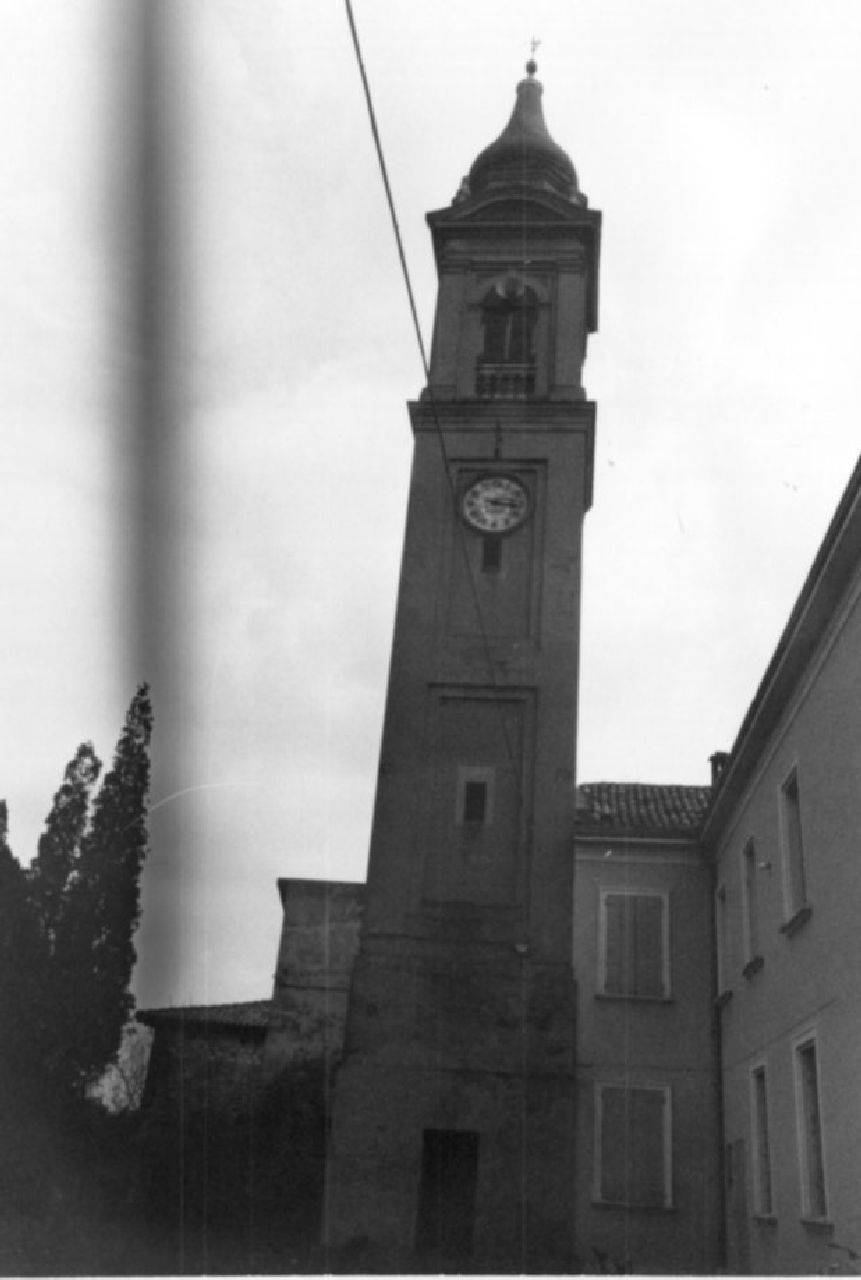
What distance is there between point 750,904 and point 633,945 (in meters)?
4.16

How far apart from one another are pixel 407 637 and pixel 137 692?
36.7ft

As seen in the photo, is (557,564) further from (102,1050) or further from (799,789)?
(102,1050)

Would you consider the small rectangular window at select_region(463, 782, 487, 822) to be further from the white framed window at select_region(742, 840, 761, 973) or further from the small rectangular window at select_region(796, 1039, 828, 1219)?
the small rectangular window at select_region(796, 1039, 828, 1219)

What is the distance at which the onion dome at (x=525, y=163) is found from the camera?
1087 inches

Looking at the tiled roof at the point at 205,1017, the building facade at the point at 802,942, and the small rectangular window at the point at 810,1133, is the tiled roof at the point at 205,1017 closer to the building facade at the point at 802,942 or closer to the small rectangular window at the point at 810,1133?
the building facade at the point at 802,942

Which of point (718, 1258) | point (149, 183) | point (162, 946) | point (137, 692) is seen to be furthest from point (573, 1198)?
point (149, 183)

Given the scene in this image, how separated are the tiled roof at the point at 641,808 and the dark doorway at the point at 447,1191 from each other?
536 cm

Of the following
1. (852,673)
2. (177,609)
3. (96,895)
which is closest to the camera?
(177,609)

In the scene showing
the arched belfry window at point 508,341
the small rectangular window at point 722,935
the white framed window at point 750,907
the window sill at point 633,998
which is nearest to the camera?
the white framed window at point 750,907

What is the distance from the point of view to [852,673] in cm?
1136

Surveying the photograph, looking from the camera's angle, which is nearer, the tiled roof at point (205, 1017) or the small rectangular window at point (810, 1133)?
the small rectangular window at point (810, 1133)

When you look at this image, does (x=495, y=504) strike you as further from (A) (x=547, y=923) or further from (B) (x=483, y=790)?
(A) (x=547, y=923)

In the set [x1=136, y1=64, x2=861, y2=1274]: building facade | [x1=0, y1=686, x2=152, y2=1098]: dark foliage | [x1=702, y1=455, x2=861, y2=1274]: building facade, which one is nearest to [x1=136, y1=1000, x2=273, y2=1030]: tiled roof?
[x1=136, y1=64, x2=861, y2=1274]: building facade

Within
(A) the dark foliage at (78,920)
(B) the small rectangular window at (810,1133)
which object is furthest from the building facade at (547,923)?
(A) the dark foliage at (78,920)
